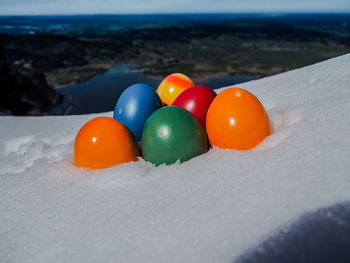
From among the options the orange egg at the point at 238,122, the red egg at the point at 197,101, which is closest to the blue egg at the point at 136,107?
the red egg at the point at 197,101

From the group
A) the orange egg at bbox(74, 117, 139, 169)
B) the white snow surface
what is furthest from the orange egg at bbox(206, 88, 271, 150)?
the orange egg at bbox(74, 117, 139, 169)

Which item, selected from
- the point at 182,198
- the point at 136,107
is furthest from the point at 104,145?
the point at 182,198

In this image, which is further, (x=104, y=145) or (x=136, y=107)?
(x=136, y=107)

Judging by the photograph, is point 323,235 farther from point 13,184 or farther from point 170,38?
point 170,38

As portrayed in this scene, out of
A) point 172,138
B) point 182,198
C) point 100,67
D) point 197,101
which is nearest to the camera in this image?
Answer: point 182,198

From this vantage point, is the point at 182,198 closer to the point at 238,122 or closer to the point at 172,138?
the point at 172,138

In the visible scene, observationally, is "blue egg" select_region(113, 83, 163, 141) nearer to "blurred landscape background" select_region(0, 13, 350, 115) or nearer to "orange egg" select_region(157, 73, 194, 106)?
"orange egg" select_region(157, 73, 194, 106)

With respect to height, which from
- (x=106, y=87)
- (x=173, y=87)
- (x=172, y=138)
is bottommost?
(x=106, y=87)
